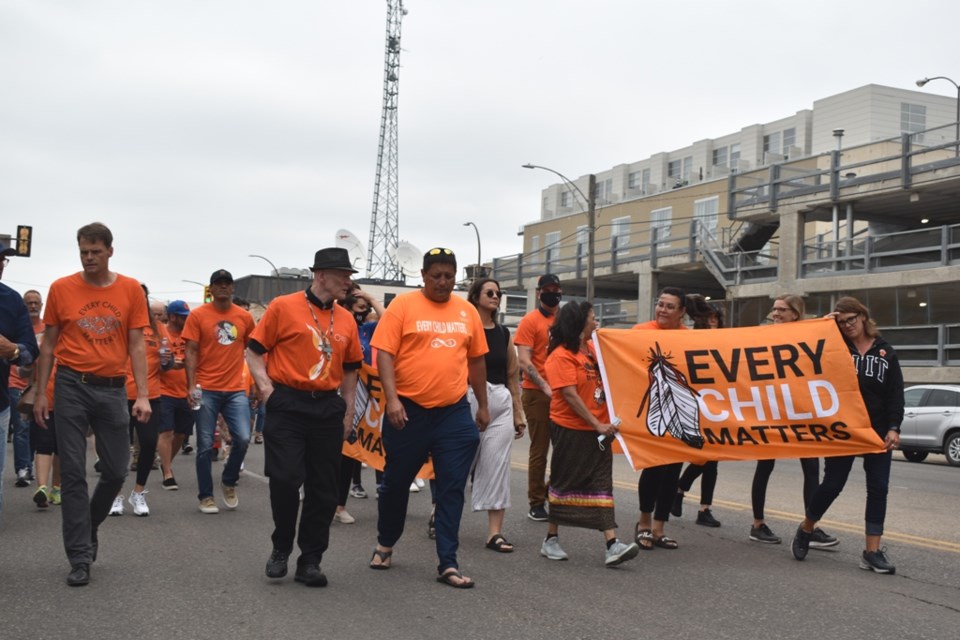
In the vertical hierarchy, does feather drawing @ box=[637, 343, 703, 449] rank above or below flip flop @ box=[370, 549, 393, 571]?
above

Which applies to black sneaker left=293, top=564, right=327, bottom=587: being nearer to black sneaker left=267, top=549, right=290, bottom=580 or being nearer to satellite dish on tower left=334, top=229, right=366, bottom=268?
black sneaker left=267, top=549, right=290, bottom=580

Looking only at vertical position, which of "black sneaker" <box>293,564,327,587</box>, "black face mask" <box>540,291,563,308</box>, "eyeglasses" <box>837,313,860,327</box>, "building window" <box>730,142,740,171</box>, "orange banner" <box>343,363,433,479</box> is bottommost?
"black sneaker" <box>293,564,327,587</box>

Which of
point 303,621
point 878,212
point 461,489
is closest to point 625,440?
point 461,489

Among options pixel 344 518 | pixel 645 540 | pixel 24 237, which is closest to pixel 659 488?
pixel 645 540

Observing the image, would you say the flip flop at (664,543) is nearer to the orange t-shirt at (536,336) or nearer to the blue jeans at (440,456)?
the orange t-shirt at (536,336)

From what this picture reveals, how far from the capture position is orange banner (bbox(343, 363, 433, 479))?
9.51 meters

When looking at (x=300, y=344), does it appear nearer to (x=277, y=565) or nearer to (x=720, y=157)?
(x=277, y=565)

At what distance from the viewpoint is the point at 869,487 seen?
732 centimetres

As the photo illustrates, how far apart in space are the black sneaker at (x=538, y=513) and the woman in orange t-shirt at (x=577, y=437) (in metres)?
1.65

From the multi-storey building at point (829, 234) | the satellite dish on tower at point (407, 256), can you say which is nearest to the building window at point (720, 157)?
the multi-storey building at point (829, 234)

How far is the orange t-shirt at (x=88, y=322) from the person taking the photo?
663cm

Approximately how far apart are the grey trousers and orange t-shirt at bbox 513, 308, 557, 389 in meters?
3.67

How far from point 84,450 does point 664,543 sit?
4.26 meters

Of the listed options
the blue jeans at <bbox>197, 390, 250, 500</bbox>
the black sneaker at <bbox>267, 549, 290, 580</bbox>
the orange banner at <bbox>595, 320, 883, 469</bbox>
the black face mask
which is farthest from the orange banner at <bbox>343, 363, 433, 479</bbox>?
the black sneaker at <bbox>267, 549, 290, 580</bbox>
